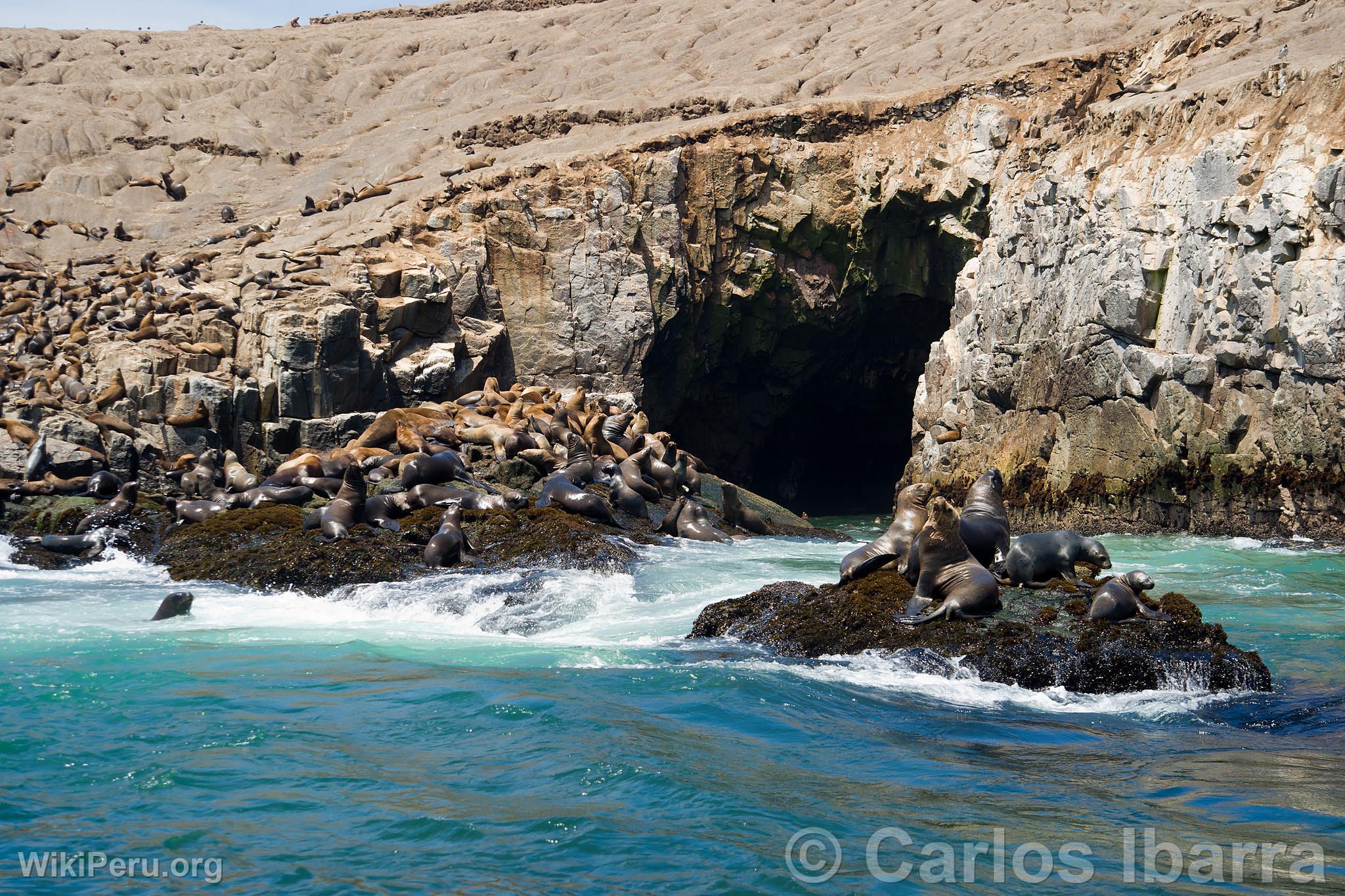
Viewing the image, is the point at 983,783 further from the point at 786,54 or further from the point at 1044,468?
the point at 786,54

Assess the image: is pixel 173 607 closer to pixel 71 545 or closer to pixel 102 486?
pixel 71 545

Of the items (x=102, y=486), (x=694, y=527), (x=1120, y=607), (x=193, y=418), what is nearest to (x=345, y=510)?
(x=694, y=527)

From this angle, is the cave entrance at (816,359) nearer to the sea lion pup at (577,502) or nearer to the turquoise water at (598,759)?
the sea lion pup at (577,502)

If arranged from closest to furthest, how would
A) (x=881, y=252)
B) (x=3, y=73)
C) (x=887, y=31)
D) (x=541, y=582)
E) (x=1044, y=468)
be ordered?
(x=541, y=582) < (x=1044, y=468) < (x=881, y=252) < (x=887, y=31) < (x=3, y=73)

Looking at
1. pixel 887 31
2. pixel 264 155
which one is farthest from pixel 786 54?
pixel 264 155

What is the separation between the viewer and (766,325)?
93.8ft

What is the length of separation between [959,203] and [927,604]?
18999mm

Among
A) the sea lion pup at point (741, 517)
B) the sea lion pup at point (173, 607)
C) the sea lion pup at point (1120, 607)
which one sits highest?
the sea lion pup at point (1120, 607)

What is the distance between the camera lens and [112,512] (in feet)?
51.3

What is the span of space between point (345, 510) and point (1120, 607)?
909cm

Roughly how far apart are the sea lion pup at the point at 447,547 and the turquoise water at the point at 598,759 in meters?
2.50

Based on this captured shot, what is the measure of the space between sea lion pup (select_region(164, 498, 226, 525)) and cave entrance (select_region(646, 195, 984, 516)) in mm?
13111

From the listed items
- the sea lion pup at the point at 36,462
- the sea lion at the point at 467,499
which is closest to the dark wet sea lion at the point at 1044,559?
the sea lion at the point at 467,499

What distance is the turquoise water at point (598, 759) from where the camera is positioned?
4.92 meters
